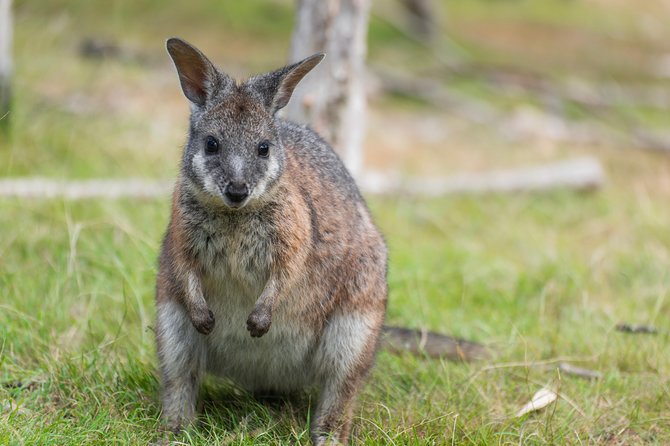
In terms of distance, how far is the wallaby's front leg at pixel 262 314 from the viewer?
3.21 m

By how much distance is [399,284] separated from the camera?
524cm

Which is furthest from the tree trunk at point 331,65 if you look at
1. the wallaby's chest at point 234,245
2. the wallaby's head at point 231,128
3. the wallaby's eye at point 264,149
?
the wallaby's chest at point 234,245

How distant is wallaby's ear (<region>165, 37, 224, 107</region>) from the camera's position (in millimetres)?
3219

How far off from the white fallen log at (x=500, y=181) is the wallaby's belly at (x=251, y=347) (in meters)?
3.65

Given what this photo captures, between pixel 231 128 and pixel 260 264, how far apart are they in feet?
1.71

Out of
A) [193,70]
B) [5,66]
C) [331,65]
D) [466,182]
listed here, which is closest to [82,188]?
[5,66]

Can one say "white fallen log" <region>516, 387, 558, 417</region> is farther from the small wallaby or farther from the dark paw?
the dark paw

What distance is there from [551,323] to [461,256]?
1.18 m

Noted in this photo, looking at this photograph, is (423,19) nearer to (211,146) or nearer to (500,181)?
(500,181)

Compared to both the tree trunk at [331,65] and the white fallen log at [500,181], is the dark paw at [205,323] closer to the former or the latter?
the tree trunk at [331,65]

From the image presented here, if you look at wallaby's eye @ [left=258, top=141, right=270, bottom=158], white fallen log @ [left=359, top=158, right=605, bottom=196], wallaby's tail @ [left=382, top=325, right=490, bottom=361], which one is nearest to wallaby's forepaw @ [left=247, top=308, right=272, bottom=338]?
wallaby's eye @ [left=258, top=141, right=270, bottom=158]

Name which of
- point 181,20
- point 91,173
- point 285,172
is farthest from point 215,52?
point 285,172

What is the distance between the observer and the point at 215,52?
444 inches

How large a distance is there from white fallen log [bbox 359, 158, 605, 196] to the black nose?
13.2 ft
